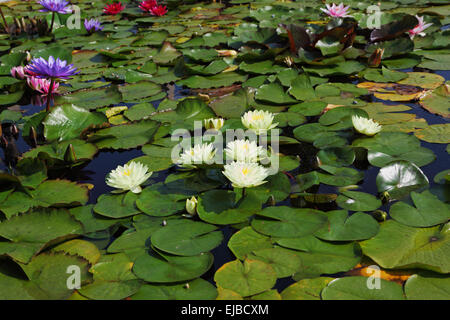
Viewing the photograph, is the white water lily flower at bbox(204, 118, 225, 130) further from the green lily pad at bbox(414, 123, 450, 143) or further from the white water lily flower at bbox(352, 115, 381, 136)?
the green lily pad at bbox(414, 123, 450, 143)

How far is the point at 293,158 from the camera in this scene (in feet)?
7.54

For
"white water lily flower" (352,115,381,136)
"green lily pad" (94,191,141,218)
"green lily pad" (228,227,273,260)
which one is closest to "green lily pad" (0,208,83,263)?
"green lily pad" (94,191,141,218)

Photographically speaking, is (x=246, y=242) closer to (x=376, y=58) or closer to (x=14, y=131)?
(x=14, y=131)

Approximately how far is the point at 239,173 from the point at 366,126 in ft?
3.38

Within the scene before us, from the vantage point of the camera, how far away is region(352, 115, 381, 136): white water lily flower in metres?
2.40

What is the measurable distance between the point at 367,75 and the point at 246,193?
2.04m

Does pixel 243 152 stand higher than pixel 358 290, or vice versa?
pixel 243 152

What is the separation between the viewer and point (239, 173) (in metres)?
1.78

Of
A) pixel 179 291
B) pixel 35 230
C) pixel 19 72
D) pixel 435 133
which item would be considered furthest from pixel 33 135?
pixel 435 133

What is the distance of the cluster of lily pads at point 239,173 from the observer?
1555 millimetres

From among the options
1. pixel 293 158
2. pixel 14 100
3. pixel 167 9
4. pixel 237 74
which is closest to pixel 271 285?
pixel 293 158

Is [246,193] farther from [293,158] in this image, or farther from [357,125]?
[357,125]

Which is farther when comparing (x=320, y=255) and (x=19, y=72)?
(x=19, y=72)

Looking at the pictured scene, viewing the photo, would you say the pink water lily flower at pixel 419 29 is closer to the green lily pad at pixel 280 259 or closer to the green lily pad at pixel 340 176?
the green lily pad at pixel 340 176
